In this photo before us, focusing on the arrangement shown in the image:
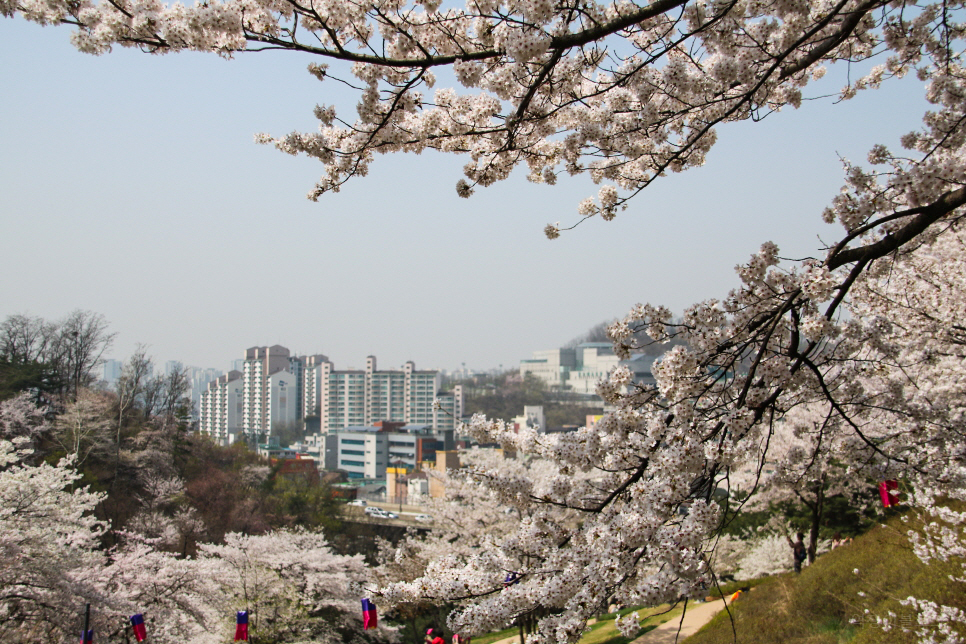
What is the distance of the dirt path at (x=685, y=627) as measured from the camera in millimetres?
11016

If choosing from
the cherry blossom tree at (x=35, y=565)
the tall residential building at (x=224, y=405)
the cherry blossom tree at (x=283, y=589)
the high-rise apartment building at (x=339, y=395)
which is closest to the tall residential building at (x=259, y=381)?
the high-rise apartment building at (x=339, y=395)

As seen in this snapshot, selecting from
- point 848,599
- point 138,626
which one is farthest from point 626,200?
point 138,626

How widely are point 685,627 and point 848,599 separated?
5142 mm

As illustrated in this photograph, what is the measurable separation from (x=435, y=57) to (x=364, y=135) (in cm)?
88

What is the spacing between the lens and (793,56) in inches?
145

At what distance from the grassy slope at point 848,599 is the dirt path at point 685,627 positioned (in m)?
1.35

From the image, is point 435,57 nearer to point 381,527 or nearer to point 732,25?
point 732,25

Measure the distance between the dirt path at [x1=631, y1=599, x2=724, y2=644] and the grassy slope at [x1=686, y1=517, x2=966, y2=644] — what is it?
4.42 ft

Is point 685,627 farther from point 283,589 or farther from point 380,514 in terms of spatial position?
point 380,514

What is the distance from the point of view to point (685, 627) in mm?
11469

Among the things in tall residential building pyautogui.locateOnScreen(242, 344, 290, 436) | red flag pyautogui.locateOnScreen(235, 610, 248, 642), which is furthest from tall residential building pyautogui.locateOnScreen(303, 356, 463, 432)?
red flag pyautogui.locateOnScreen(235, 610, 248, 642)

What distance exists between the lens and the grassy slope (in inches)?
211

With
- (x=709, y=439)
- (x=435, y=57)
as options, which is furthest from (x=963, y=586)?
(x=435, y=57)

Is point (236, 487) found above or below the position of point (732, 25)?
below
